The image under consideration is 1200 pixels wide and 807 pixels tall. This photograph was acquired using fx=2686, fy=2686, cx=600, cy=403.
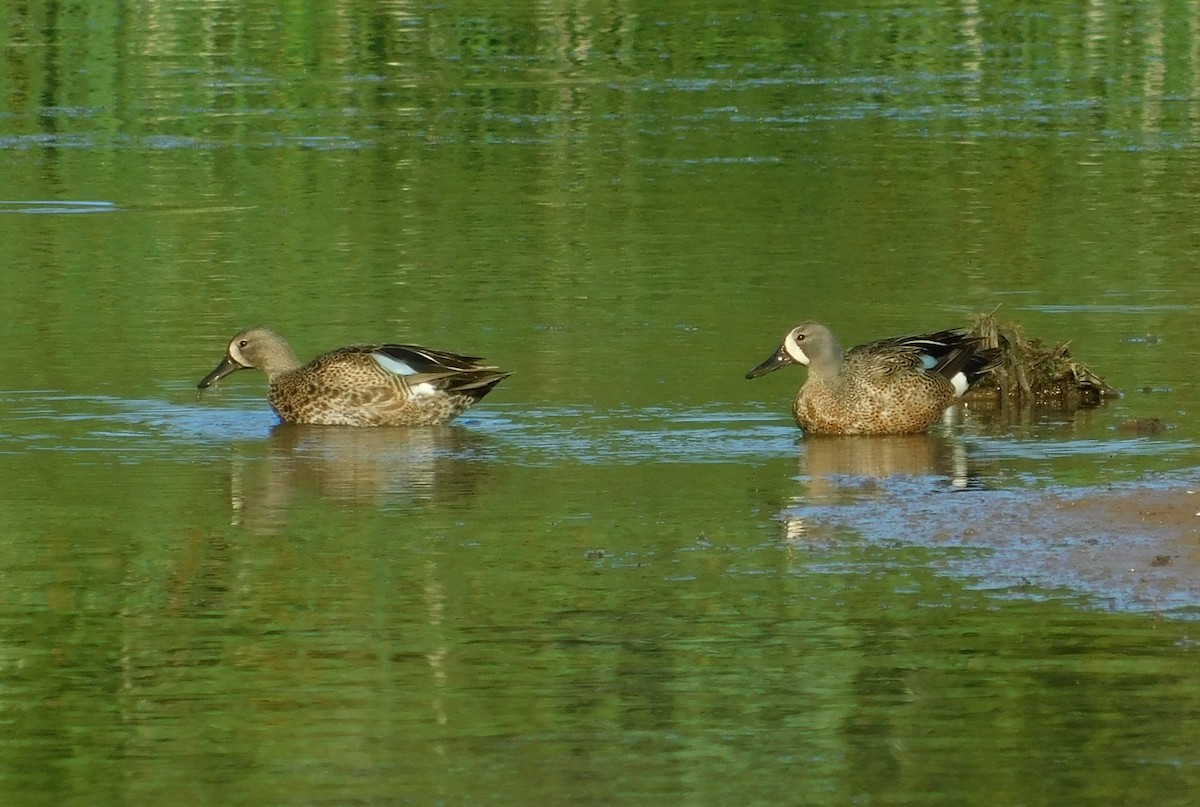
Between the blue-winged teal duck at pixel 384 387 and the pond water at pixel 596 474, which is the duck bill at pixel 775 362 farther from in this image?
the blue-winged teal duck at pixel 384 387

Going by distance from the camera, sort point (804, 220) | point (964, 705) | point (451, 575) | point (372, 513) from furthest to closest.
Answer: point (804, 220) < point (372, 513) < point (451, 575) < point (964, 705)

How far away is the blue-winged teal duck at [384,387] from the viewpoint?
45.1 feet

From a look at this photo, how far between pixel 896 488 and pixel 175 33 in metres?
26.2

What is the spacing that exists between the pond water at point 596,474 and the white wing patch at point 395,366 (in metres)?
0.34

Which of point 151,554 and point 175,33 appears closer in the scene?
point 151,554

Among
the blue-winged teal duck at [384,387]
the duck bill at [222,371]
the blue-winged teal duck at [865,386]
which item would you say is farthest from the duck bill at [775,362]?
the duck bill at [222,371]

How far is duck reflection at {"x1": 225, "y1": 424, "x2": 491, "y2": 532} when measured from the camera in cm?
1174

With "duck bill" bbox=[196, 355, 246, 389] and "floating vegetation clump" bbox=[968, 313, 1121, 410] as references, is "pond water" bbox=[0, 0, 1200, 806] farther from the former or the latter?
"floating vegetation clump" bbox=[968, 313, 1121, 410]

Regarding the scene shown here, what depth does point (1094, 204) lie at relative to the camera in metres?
21.3

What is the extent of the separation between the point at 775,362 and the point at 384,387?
2010mm

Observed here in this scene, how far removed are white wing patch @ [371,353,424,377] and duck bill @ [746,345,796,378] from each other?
1.73 meters

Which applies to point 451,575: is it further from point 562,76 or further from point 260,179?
point 562,76

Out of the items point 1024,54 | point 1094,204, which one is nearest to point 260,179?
point 1094,204

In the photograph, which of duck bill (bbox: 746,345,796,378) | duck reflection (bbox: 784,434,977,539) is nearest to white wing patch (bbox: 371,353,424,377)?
duck bill (bbox: 746,345,796,378)
